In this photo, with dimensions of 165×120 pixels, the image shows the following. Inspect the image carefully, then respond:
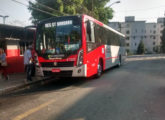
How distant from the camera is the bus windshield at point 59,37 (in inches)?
253

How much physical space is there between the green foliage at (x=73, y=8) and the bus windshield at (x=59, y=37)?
5.80m

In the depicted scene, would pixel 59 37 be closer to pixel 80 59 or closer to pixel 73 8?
pixel 80 59

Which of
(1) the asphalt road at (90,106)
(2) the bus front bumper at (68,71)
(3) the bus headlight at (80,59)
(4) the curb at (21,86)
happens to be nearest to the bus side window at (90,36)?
(3) the bus headlight at (80,59)

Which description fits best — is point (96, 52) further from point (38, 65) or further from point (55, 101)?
point (55, 101)

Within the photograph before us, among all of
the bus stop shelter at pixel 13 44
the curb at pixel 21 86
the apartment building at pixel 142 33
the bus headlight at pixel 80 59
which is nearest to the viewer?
the curb at pixel 21 86

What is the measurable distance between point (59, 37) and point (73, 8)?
11319 mm

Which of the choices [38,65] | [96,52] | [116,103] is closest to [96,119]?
[116,103]

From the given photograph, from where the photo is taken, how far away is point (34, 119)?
3527 millimetres

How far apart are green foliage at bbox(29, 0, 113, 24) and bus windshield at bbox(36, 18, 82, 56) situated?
5797mm

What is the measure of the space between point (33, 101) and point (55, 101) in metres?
0.77

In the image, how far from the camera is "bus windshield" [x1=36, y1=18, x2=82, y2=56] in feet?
21.1

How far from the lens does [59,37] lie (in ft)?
21.7

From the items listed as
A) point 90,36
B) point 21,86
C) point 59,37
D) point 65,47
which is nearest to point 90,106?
point 65,47

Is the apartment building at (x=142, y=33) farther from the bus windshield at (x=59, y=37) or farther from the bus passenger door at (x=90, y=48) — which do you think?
the bus windshield at (x=59, y=37)
